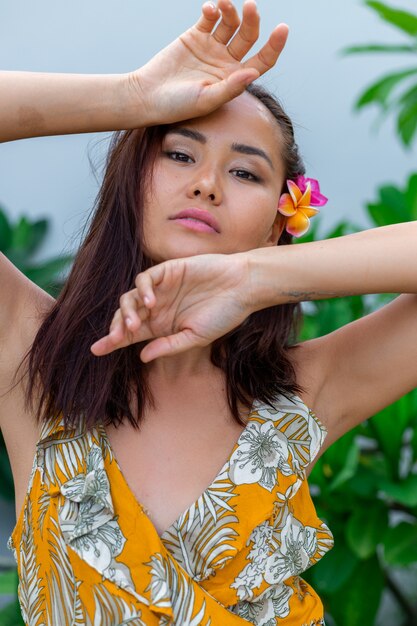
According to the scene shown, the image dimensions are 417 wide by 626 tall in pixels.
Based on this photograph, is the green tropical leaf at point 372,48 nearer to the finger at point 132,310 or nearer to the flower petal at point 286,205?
the flower petal at point 286,205

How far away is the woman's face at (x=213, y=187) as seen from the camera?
1.44 metres

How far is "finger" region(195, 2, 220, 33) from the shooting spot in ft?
4.56

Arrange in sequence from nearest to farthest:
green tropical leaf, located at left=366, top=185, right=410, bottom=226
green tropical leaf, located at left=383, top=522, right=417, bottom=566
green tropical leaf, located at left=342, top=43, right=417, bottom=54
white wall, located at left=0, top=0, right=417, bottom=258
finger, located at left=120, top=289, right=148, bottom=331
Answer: finger, located at left=120, top=289, right=148, bottom=331, green tropical leaf, located at left=383, top=522, right=417, bottom=566, green tropical leaf, located at left=366, top=185, right=410, bottom=226, green tropical leaf, located at left=342, top=43, right=417, bottom=54, white wall, located at left=0, top=0, right=417, bottom=258

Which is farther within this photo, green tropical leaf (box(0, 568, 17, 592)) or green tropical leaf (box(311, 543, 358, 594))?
green tropical leaf (box(0, 568, 17, 592))

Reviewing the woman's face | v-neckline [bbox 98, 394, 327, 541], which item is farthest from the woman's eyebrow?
v-neckline [bbox 98, 394, 327, 541]

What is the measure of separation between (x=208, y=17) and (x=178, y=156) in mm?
218

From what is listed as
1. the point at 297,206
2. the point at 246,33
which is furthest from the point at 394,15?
the point at 246,33

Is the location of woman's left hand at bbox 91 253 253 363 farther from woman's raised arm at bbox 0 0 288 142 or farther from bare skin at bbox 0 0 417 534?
woman's raised arm at bbox 0 0 288 142

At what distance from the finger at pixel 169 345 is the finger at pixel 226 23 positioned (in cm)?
46

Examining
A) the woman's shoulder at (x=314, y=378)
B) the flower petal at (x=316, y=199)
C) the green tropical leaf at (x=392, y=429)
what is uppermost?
the flower petal at (x=316, y=199)

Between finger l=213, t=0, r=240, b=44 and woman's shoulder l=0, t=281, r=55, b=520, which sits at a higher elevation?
finger l=213, t=0, r=240, b=44

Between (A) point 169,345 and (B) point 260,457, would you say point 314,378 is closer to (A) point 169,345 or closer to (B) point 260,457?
(B) point 260,457

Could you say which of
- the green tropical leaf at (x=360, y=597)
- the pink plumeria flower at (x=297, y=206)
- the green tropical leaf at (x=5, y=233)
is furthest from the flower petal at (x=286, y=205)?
the green tropical leaf at (x=5, y=233)

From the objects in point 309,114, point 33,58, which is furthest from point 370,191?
point 33,58
